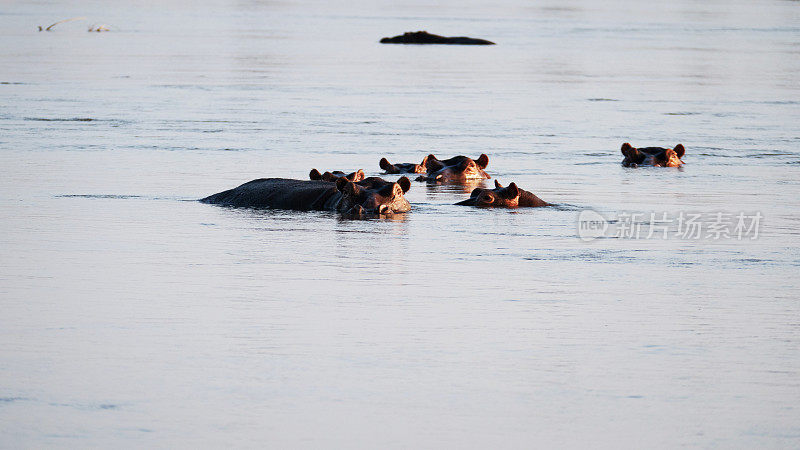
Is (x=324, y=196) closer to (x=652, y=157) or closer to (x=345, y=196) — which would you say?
(x=345, y=196)

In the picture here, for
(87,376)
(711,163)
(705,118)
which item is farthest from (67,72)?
(87,376)

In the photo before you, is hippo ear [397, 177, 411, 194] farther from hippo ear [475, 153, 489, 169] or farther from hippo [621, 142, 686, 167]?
hippo [621, 142, 686, 167]

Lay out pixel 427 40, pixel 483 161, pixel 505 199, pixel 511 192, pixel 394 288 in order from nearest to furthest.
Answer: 1. pixel 394 288
2. pixel 511 192
3. pixel 505 199
4. pixel 483 161
5. pixel 427 40

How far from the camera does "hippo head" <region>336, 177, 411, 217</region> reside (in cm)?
1300

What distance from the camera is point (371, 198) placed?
13.1 m

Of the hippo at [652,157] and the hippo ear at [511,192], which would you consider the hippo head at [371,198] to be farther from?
the hippo at [652,157]

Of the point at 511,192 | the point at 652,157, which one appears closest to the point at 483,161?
the point at 511,192

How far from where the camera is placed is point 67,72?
33250 millimetres

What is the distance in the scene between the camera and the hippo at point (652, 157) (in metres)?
17.4

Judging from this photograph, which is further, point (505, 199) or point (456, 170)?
point (456, 170)

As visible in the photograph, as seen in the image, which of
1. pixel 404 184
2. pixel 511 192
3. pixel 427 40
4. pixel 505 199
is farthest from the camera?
pixel 427 40

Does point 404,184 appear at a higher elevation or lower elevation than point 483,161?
lower

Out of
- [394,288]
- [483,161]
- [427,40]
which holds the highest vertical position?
[427,40]

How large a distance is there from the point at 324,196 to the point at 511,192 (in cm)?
180
